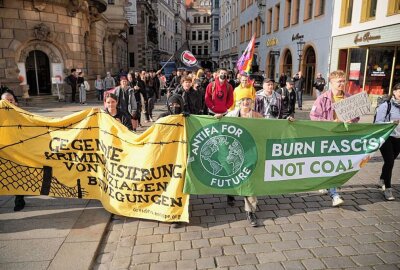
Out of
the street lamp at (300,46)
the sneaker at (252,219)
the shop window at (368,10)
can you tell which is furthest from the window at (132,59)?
the sneaker at (252,219)

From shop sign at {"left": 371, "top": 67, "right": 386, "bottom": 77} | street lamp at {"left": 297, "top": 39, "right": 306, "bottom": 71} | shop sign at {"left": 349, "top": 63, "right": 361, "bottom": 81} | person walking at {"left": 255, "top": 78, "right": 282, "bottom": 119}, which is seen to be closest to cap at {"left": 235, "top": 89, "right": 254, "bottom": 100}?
person walking at {"left": 255, "top": 78, "right": 282, "bottom": 119}

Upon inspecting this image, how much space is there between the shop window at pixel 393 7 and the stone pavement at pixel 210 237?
12895mm

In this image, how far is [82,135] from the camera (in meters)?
4.41

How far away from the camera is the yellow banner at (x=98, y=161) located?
4.20 metres

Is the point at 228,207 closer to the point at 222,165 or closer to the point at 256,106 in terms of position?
the point at 222,165

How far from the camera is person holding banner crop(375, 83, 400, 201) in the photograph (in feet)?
16.5

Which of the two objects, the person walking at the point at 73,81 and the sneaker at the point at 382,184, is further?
the person walking at the point at 73,81

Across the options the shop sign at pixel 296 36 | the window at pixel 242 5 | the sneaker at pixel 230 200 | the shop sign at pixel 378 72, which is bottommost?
the sneaker at pixel 230 200

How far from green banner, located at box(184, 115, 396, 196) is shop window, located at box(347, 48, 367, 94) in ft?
46.4

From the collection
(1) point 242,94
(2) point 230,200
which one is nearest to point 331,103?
(2) point 230,200

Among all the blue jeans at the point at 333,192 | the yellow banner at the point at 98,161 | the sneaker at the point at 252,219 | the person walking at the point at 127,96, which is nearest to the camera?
the yellow banner at the point at 98,161

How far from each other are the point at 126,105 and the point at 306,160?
5.39 m

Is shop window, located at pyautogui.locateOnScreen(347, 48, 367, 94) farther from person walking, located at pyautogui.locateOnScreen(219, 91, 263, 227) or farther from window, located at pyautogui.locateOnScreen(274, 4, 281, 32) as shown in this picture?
person walking, located at pyautogui.locateOnScreen(219, 91, 263, 227)

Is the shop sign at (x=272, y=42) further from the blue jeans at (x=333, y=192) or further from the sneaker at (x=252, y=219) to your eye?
the sneaker at (x=252, y=219)
